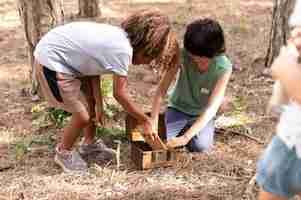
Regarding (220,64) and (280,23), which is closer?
(220,64)

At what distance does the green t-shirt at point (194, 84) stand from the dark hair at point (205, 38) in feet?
0.49

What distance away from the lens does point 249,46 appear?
18.6ft

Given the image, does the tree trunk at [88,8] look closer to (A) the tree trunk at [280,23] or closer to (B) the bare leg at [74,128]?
(A) the tree trunk at [280,23]

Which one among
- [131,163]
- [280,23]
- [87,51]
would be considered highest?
[87,51]

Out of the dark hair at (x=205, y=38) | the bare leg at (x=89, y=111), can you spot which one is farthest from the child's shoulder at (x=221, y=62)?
the bare leg at (x=89, y=111)

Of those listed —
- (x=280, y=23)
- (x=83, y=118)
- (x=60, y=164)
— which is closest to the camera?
(x=83, y=118)

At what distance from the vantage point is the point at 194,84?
3.38 meters

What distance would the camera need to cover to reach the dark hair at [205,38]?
3039 mm

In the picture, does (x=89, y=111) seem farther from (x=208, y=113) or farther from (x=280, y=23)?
(x=280, y=23)

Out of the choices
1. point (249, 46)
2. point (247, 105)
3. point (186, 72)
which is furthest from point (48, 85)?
point (249, 46)

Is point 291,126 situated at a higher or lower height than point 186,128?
higher

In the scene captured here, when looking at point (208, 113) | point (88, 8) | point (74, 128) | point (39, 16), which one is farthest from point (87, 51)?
point (88, 8)

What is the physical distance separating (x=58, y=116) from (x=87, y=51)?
88 cm

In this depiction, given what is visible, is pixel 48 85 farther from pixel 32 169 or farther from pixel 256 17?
pixel 256 17
